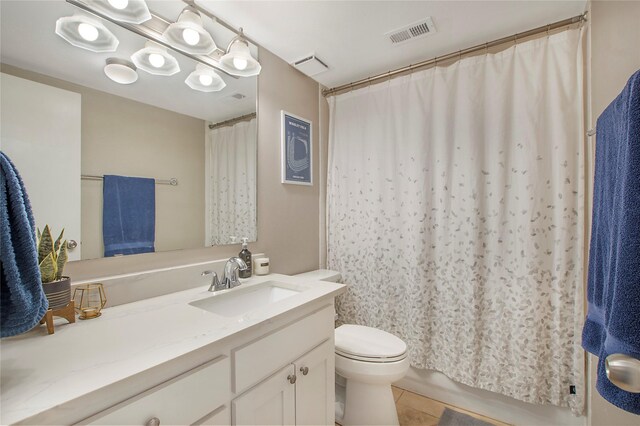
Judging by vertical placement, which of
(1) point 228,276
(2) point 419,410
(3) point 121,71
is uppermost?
(3) point 121,71

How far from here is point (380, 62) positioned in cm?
191

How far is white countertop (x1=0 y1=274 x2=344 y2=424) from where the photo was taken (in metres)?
0.56

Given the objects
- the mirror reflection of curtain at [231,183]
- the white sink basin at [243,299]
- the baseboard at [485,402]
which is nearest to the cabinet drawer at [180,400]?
the white sink basin at [243,299]

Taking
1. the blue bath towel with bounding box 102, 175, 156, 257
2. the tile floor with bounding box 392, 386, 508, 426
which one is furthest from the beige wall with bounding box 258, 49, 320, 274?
the tile floor with bounding box 392, 386, 508, 426

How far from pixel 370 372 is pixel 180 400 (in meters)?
1.01

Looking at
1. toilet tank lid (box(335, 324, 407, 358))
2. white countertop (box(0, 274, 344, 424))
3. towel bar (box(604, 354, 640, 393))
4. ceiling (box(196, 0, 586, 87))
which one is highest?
ceiling (box(196, 0, 586, 87))

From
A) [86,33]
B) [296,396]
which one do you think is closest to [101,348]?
[296,396]

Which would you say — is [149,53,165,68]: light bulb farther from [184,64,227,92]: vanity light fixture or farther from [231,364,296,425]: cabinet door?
[231,364,296,425]: cabinet door

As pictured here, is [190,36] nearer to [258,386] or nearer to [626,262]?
[258,386]

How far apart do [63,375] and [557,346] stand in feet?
6.73

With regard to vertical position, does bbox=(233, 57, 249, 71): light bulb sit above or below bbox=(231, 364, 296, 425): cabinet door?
above

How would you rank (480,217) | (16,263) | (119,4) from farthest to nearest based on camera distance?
(480,217), (119,4), (16,263)

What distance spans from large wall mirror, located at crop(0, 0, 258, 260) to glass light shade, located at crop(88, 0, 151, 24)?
13 mm

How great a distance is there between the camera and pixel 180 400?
0.73m
